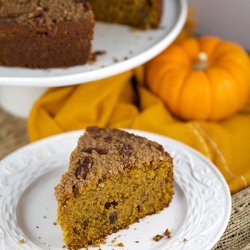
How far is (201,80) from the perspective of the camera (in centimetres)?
270

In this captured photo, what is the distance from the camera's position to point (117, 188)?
195 cm

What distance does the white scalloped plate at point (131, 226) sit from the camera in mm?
1916

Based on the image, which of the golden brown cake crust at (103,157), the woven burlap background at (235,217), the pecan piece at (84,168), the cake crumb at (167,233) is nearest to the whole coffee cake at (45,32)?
the woven burlap background at (235,217)

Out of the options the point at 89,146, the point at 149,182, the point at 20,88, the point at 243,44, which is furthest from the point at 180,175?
the point at 243,44

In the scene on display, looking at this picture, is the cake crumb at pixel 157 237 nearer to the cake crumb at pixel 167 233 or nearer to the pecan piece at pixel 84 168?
the cake crumb at pixel 167 233

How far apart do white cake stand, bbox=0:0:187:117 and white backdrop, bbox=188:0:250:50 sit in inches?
16.0

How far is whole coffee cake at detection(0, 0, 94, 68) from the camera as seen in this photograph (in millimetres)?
2438

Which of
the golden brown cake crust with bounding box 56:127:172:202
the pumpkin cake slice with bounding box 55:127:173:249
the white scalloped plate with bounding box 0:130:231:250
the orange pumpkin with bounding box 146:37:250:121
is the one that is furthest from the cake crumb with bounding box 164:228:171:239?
the orange pumpkin with bounding box 146:37:250:121

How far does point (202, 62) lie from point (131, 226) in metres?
1.04

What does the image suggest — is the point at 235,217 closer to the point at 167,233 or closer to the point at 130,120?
the point at 167,233

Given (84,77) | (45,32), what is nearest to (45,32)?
(45,32)

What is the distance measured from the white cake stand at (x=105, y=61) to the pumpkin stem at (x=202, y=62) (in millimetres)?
155

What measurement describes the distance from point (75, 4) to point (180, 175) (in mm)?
864

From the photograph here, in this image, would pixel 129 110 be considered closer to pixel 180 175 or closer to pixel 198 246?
pixel 180 175
